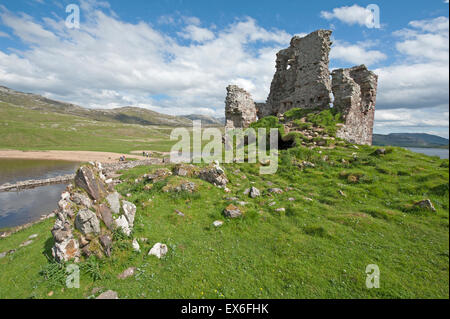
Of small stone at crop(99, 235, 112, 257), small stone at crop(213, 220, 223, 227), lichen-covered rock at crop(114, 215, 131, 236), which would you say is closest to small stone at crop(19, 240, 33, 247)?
small stone at crop(99, 235, 112, 257)

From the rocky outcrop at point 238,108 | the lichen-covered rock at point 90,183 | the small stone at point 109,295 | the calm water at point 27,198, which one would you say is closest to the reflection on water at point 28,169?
the calm water at point 27,198

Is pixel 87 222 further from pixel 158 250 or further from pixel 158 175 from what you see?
pixel 158 175

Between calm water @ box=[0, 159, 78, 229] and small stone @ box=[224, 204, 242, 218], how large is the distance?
1772cm

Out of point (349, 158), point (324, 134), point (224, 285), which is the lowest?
point (224, 285)

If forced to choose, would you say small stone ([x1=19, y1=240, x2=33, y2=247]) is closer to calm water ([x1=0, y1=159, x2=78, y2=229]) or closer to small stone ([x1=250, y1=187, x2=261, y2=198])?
calm water ([x1=0, y1=159, x2=78, y2=229])

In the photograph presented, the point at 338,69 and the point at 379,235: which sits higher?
the point at 338,69

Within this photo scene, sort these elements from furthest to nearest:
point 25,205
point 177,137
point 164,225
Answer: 1. point 177,137
2. point 25,205
3. point 164,225

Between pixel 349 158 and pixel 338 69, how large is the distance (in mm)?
13481

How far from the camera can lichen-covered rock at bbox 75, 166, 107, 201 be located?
7.92 m

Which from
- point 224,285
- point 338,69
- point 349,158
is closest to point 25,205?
point 224,285

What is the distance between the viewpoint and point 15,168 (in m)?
37.4

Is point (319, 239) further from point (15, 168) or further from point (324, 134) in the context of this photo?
point (15, 168)

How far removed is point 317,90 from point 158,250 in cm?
2637
